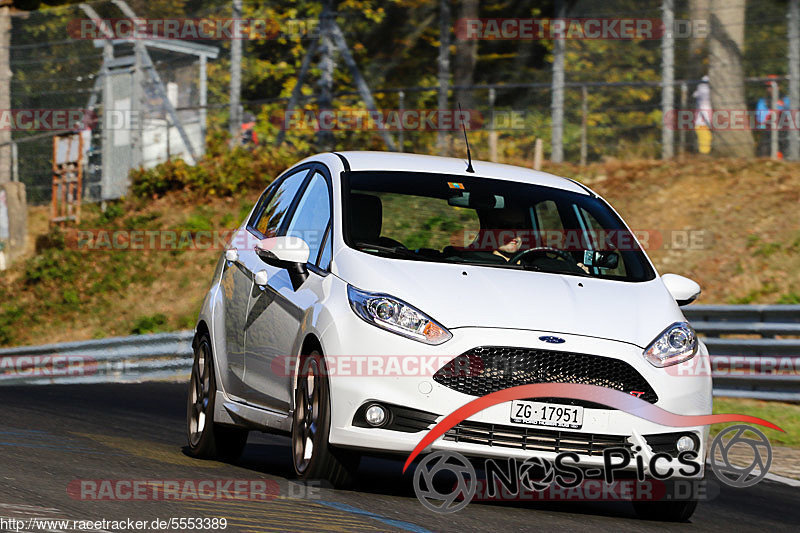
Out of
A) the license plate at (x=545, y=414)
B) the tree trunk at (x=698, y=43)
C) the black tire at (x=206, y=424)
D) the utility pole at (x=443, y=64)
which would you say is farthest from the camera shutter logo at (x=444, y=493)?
the utility pole at (x=443, y=64)

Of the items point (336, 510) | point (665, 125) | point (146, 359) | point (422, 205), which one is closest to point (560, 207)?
point (422, 205)

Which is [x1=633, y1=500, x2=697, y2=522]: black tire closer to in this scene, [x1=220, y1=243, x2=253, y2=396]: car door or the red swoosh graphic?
the red swoosh graphic

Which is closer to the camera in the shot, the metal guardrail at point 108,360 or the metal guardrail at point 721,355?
the metal guardrail at point 721,355

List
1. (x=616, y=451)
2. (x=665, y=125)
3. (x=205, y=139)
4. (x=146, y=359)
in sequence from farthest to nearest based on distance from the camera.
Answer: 1. (x=205, y=139)
2. (x=665, y=125)
3. (x=146, y=359)
4. (x=616, y=451)

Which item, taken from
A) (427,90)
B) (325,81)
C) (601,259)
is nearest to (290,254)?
(601,259)

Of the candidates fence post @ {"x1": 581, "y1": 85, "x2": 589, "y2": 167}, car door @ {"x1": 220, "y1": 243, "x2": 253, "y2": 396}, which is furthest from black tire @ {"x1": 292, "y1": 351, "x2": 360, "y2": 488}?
fence post @ {"x1": 581, "y1": 85, "x2": 589, "y2": 167}

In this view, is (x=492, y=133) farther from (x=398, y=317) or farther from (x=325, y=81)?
(x=398, y=317)

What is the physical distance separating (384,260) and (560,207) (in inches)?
71.3

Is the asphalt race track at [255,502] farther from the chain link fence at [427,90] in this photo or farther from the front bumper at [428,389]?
the chain link fence at [427,90]

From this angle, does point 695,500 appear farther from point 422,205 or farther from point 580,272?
point 422,205

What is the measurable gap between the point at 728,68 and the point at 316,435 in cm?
1770

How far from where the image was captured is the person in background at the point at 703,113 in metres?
23.7

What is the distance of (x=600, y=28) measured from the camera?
24.9 metres

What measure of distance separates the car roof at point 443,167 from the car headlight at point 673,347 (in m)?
1.74
